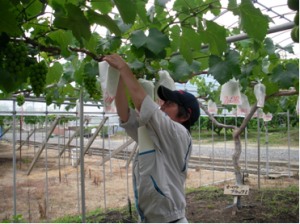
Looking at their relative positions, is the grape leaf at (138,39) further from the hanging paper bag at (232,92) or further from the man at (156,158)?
the hanging paper bag at (232,92)

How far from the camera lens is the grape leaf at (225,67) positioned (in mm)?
1812

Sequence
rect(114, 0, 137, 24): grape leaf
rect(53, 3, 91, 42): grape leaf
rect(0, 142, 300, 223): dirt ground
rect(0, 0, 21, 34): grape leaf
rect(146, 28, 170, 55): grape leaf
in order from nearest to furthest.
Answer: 1. rect(0, 0, 21, 34): grape leaf
2. rect(114, 0, 137, 24): grape leaf
3. rect(53, 3, 91, 42): grape leaf
4. rect(146, 28, 170, 55): grape leaf
5. rect(0, 142, 300, 223): dirt ground

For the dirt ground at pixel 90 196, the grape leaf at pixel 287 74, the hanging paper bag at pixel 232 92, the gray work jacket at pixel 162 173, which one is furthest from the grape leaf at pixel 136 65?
the dirt ground at pixel 90 196

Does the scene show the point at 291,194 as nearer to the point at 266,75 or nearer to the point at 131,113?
the point at 266,75

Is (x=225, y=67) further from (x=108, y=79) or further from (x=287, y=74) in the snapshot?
(x=287, y=74)

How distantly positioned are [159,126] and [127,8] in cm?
55

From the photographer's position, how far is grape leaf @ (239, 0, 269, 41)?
1216 millimetres

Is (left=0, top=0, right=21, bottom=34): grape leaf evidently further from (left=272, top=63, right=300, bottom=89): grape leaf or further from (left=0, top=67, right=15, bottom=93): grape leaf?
(left=272, top=63, right=300, bottom=89): grape leaf

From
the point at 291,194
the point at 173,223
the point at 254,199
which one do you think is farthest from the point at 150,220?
the point at 291,194

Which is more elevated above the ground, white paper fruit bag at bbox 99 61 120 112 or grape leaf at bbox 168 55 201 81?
grape leaf at bbox 168 55 201 81

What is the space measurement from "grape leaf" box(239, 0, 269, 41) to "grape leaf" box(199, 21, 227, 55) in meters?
0.11

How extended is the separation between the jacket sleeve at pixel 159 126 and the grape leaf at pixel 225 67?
2.18 feet

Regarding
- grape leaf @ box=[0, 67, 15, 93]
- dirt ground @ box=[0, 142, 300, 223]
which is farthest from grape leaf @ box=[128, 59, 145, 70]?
dirt ground @ box=[0, 142, 300, 223]

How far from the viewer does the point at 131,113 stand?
1527 millimetres
